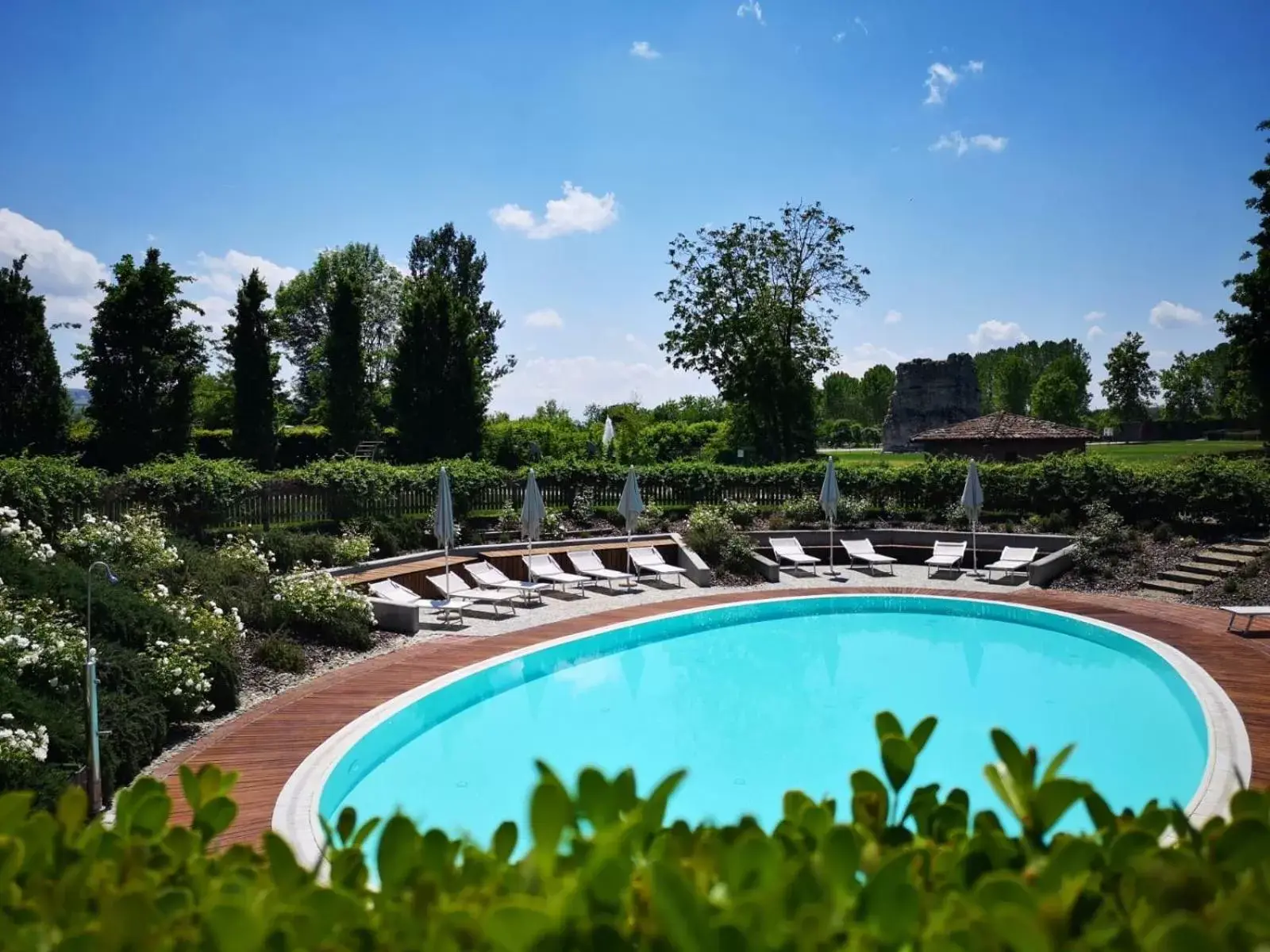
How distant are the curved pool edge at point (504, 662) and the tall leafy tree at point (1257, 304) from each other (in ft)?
46.4

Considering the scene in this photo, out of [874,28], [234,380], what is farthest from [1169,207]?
[234,380]

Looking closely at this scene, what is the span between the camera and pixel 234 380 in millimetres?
27094

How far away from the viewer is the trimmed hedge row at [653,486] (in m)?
14.0

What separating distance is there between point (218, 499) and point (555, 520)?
23.4 feet

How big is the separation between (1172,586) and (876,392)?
90527 mm

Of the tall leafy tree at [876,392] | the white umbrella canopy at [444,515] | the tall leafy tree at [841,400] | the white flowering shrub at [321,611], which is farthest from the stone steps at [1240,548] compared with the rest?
the tall leafy tree at [841,400]

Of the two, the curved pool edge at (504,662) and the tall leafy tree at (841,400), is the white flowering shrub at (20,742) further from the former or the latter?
the tall leafy tree at (841,400)

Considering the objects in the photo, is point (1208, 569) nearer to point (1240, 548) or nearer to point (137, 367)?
point (1240, 548)

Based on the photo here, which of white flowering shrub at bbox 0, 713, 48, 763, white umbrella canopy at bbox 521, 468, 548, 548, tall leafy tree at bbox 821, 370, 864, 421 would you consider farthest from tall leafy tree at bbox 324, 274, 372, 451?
tall leafy tree at bbox 821, 370, 864, 421

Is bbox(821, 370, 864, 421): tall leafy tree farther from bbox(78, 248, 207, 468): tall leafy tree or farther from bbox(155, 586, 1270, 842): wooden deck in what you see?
bbox(155, 586, 1270, 842): wooden deck

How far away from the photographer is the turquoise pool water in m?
8.38

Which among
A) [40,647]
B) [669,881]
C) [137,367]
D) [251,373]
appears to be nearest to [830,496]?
[40,647]

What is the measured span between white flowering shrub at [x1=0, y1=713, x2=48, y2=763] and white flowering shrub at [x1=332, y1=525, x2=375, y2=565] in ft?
27.6

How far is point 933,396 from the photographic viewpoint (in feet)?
204
